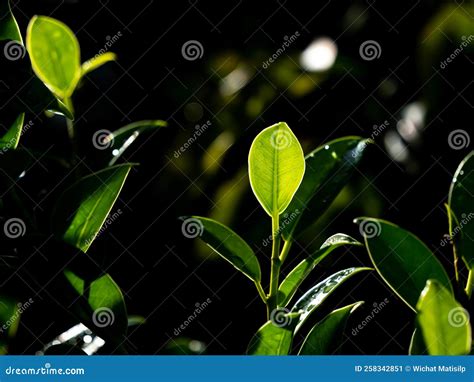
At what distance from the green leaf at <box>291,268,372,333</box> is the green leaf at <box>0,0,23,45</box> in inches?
19.3

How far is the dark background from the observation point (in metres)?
1.10

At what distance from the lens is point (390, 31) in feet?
4.76

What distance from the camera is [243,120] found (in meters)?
1.46

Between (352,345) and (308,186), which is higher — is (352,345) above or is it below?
below

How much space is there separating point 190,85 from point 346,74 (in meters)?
0.34

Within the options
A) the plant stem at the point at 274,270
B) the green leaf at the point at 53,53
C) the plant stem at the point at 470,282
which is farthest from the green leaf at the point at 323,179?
the green leaf at the point at 53,53

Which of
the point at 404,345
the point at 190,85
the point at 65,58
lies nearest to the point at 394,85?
the point at 190,85

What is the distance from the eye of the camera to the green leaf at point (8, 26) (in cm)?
88

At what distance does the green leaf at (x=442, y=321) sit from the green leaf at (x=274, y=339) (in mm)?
155

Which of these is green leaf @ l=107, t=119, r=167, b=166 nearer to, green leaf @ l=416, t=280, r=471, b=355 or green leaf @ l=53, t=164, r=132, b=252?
green leaf @ l=53, t=164, r=132, b=252

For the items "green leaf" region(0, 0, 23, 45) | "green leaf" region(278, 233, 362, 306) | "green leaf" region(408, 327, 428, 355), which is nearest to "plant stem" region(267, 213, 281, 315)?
"green leaf" region(278, 233, 362, 306)

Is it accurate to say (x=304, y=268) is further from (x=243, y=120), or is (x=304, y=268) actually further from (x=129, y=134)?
(x=243, y=120)

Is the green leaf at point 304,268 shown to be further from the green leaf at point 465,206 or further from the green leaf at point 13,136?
the green leaf at point 13,136

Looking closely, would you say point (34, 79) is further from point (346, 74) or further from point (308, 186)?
point (346, 74)
